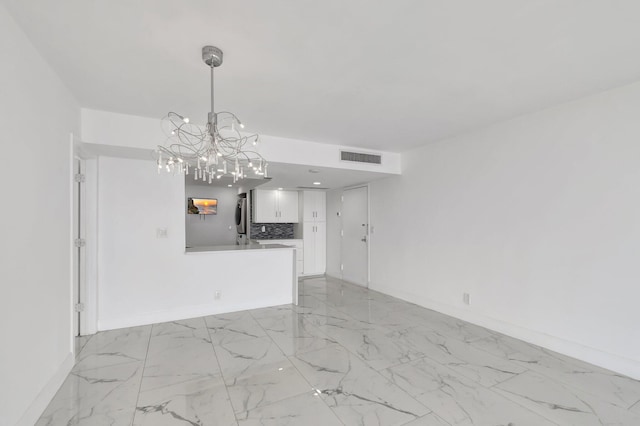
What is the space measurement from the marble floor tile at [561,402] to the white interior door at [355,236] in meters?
3.37

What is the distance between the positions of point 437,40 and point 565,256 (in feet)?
7.91

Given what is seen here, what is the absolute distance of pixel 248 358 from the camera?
2.78 metres

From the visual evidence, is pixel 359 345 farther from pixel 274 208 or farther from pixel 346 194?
pixel 274 208

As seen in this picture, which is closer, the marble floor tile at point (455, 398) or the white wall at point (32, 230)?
the white wall at point (32, 230)

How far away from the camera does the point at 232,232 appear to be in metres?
8.07

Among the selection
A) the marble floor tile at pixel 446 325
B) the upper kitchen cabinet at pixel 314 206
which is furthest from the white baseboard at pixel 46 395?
the upper kitchen cabinet at pixel 314 206

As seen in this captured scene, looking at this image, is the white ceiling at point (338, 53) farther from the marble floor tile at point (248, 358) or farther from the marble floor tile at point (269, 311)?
the marble floor tile at point (269, 311)

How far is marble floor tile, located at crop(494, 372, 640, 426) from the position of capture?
1935mm

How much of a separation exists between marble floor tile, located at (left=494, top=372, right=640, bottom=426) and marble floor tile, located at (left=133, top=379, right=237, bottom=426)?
6.73 feet

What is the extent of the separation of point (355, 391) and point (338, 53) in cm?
242

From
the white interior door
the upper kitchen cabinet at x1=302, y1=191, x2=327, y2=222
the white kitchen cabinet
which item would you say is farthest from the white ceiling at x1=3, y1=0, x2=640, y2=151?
the white kitchen cabinet

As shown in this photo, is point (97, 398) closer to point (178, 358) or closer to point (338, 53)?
point (178, 358)

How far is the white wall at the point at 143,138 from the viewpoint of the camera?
9.73ft

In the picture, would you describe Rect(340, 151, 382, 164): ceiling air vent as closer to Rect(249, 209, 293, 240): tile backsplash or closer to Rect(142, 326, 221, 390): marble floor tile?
Rect(142, 326, 221, 390): marble floor tile
